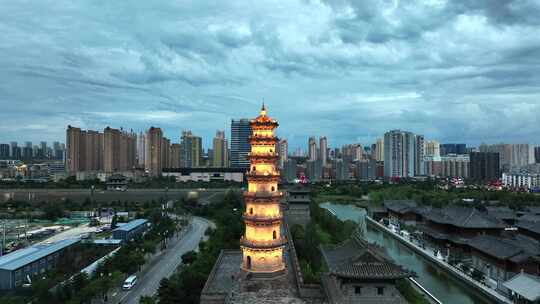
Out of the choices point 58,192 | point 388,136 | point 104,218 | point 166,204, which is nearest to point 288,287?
point 104,218

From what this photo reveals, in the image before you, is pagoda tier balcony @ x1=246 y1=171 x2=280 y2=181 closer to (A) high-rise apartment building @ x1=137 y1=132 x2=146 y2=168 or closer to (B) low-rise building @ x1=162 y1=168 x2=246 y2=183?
(B) low-rise building @ x1=162 y1=168 x2=246 y2=183

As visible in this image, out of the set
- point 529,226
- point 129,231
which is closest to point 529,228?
point 529,226

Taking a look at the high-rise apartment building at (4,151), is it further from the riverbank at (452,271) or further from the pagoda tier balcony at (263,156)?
the pagoda tier balcony at (263,156)

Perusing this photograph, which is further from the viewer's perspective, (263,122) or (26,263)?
(26,263)

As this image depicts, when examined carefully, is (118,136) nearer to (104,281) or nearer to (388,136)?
(388,136)

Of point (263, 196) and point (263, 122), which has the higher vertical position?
point (263, 122)

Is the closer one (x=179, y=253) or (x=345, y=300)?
(x=345, y=300)

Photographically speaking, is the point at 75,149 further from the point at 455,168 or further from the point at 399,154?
the point at 455,168
